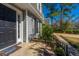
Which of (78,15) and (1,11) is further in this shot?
(78,15)

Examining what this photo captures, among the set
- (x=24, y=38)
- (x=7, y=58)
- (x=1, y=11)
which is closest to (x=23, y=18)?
(x=24, y=38)

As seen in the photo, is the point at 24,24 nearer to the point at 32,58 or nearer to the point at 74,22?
the point at 32,58

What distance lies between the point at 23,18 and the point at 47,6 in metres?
6.64

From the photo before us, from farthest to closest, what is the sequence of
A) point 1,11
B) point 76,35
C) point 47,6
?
point 76,35 → point 47,6 → point 1,11

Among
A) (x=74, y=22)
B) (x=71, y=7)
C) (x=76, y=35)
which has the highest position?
(x=71, y=7)

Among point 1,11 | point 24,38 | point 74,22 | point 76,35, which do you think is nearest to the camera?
point 1,11

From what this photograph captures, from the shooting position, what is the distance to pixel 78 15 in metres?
22.4

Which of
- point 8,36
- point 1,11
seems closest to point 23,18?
point 8,36

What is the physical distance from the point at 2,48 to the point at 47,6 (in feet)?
39.1

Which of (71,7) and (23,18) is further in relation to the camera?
(71,7)

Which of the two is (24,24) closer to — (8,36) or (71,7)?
(8,36)

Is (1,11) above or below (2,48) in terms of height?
above

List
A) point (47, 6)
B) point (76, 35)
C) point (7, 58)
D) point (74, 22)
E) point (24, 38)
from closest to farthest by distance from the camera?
point (7, 58) → point (24, 38) → point (47, 6) → point (74, 22) → point (76, 35)

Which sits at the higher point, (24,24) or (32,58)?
(24,24)
